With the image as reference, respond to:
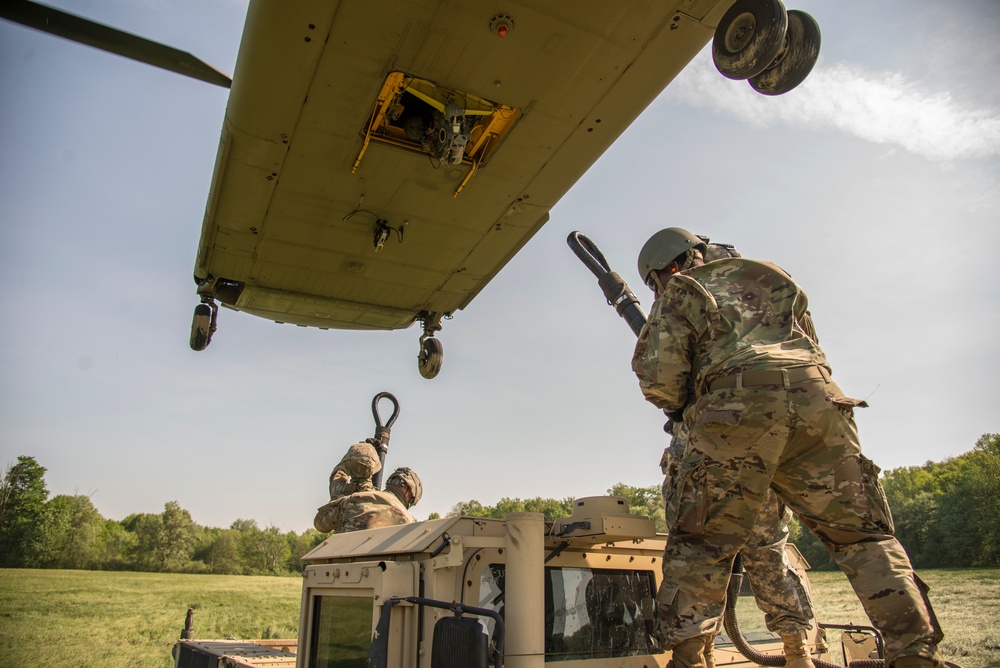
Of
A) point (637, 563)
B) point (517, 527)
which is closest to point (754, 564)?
point (637, 563)

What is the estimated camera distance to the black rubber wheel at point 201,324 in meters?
6.12

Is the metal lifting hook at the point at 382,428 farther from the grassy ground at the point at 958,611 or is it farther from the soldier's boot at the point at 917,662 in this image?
the soldier's boot at the point at 917,662

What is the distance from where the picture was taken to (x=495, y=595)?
2652 mm

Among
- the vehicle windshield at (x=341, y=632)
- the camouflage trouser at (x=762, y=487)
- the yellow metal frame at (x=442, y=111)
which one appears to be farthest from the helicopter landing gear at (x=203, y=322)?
the camouflage trouser at (x=762, y=487)

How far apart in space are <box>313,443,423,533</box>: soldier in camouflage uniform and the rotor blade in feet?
10.8

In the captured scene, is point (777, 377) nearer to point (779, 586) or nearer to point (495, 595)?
point (495, 595)

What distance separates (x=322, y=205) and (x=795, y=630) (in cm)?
405

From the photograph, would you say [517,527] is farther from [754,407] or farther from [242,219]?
[242,219]

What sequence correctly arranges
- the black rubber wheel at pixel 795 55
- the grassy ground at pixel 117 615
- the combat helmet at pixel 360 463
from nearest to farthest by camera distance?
1. the black rubber wheel at pixel 795 55
2. the combat helmet at pixel 360 463
3. the grassy ground at pixel 117 615

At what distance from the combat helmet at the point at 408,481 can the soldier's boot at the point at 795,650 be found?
11.8 feet

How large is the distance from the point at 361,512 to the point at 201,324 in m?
2.39

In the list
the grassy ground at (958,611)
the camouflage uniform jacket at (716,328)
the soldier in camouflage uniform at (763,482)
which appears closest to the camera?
the soldier in camouflage uniform at (763,482)

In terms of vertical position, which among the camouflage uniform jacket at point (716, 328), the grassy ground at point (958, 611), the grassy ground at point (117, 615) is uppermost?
the camouflage uniform jacket at point (716, 328)

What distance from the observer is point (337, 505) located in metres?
5.53
